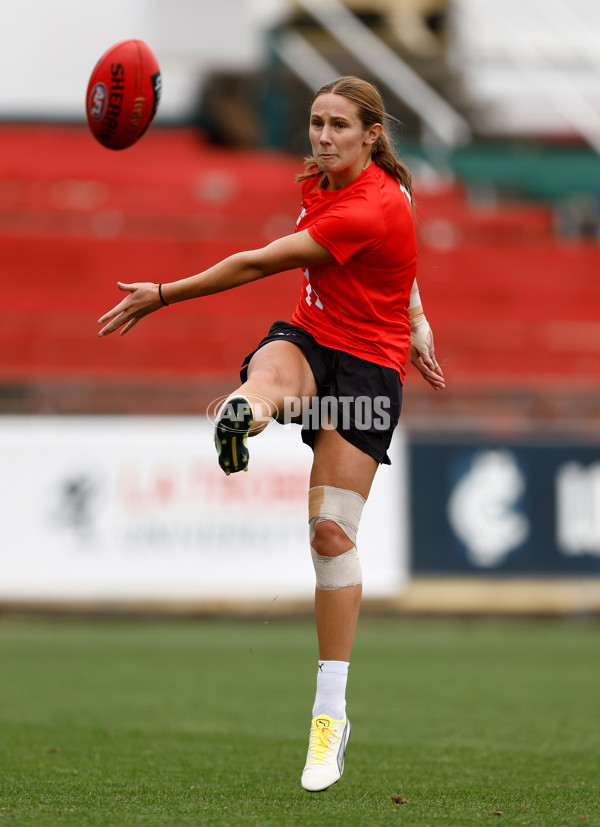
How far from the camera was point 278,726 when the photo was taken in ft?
18.0

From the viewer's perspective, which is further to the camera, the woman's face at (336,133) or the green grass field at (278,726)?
the woman's face at (336,133)

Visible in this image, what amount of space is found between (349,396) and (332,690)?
2.95 ft

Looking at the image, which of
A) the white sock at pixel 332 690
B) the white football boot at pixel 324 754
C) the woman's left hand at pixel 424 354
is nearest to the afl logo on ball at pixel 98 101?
the woman's left hand at pixel 424 354

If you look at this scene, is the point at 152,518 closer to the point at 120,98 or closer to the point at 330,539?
the point at 120,98

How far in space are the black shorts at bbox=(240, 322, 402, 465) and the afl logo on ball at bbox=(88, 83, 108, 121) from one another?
3.98 feet

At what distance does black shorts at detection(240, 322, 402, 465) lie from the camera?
3.87m

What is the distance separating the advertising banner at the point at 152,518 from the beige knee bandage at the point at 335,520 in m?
5.88

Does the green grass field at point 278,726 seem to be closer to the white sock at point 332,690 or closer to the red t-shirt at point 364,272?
the white sock at point 332,690

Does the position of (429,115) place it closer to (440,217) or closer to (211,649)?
(440,217)

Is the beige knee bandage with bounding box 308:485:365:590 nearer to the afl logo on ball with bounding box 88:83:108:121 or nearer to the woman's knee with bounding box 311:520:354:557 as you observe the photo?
the woman's knee with bounding box 311:520:354:557

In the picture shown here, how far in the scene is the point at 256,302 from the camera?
46.5 feet

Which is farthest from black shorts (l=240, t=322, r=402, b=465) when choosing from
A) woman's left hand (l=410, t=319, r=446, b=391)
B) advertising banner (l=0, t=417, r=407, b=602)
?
advertising banner (l=0, t=417, r=407, b=602)

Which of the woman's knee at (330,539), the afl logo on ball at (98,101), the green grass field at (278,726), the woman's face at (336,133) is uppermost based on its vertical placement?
the afl logo on ball at (98,101)

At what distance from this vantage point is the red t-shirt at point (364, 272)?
3758mm
